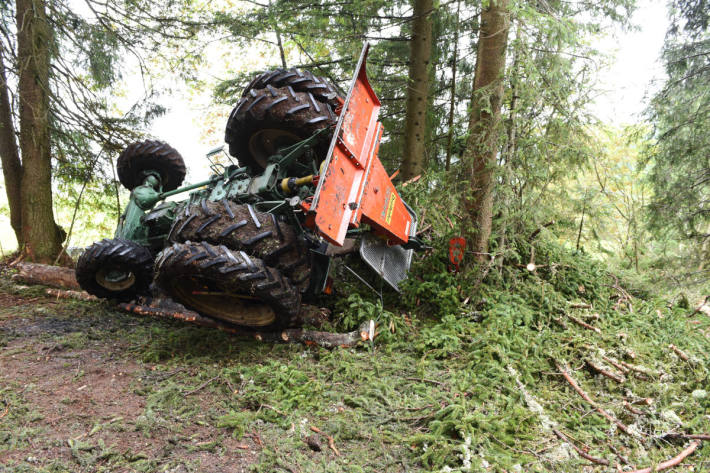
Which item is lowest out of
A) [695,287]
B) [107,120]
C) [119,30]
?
[695,287]

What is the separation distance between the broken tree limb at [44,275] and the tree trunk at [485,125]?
5587 millimetres

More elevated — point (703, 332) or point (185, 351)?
point (703, 332)

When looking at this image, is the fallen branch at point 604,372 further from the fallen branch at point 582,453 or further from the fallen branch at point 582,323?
the fallen branch at point 582,453

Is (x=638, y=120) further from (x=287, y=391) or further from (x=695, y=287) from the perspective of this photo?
(x=287, y=391)

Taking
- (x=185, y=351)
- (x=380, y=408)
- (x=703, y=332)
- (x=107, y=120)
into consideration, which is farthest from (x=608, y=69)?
(x=107, y=120)

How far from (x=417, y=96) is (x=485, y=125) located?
9.60 ft

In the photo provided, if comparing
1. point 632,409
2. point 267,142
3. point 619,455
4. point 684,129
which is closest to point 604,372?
point 632,409

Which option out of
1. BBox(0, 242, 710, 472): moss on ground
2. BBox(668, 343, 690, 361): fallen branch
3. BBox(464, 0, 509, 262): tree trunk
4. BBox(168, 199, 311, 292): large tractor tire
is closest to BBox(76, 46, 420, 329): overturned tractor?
BBox(168, 199, 311, 292): large tractor tire

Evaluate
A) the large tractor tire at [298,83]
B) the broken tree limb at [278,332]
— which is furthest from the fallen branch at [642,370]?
the large tractor tire at [298,83]

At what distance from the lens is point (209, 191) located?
186 inches

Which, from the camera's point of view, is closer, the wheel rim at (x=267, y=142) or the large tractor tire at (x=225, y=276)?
the large tractor tire at (x=225, y=276)

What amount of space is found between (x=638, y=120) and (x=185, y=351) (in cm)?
790

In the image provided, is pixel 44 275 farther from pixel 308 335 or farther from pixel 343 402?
pixel 343 402

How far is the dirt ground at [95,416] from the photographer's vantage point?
7.02 ft
